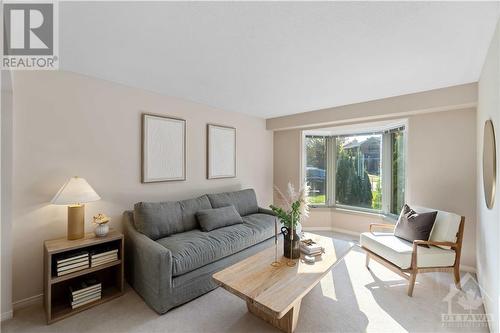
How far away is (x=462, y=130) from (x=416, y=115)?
1.85 feet

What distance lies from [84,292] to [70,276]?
24 cm

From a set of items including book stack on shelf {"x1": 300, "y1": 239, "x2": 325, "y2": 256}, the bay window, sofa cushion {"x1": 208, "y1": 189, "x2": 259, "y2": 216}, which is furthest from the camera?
the bay window

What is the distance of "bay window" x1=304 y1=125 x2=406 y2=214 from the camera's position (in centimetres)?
379

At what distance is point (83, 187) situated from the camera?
2141 millimetres

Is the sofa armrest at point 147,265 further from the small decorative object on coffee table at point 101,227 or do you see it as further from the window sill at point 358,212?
the window sill at point 358,212

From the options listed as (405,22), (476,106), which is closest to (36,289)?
(405,22)

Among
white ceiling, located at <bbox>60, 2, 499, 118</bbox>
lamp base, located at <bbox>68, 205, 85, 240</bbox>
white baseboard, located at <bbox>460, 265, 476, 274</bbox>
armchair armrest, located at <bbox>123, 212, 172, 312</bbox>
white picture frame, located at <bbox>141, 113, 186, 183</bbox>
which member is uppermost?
white ceiling, located at <bbox>60, 2, 499, 118</bbox>

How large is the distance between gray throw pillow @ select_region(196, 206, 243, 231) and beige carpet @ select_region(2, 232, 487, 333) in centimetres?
78

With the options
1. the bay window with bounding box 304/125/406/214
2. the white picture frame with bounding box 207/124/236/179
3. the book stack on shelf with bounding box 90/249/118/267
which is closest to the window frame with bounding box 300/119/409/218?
the bay window with bounding box 304/125/406/214

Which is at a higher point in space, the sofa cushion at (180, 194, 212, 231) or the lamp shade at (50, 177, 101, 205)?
the lamp shade at (50, 177, 101, 205)

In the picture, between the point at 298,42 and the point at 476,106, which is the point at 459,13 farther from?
the point at 476,106

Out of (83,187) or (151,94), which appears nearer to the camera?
(83,187)

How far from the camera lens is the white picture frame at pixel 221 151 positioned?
3641mm

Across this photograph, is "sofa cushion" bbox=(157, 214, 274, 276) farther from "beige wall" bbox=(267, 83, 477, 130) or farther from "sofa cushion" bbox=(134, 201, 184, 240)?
"beige wall" bbox=(267, 83, 477, 130)
